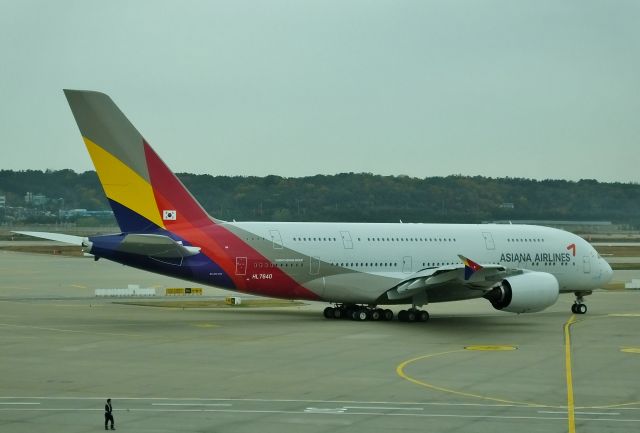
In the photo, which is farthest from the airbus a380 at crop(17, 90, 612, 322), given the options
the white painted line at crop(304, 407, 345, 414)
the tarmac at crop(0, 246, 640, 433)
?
the white painted line at crop(304, 407, 345, 414)

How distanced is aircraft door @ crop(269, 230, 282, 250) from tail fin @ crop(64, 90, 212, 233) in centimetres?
354

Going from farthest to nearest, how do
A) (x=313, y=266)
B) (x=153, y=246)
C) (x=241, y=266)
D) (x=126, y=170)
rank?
(x=313, y=266) → (x=241, y=266) → (x=126, y=170) → (x=153, y=246)

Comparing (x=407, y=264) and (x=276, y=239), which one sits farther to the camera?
(x=407, y=264)

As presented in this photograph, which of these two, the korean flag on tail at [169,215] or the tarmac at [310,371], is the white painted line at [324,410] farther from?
the korean flag on tail at [169,215]

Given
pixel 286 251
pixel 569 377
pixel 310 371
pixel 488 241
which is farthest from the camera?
pixel 488 241

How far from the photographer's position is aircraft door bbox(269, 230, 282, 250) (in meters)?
38.8

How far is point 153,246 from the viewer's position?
3600cm

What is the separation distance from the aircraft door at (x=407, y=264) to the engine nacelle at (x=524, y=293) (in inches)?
163

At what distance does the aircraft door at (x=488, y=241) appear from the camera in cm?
4378

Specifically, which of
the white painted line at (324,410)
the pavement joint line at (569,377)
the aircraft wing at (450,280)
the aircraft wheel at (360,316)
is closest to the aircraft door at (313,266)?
the aircraft wheel at (360,316)

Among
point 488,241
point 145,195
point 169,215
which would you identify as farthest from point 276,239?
point 488,241

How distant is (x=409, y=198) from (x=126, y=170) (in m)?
45.2

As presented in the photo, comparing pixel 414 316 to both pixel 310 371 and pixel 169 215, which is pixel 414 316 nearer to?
pixel 169 215

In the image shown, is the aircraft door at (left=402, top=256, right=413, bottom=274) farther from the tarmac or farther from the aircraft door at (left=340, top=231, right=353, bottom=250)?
the aircraft door at (left=340, top=231, right=353, bottom=250)
